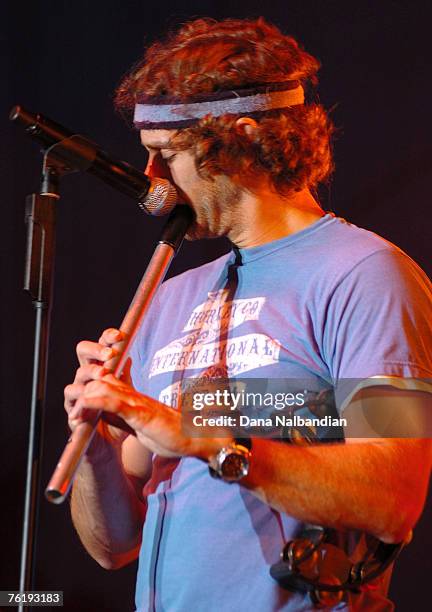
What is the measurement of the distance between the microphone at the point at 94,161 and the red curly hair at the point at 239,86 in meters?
0.13

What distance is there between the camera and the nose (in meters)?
1.41

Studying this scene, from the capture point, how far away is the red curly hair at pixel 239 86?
4.63 feet

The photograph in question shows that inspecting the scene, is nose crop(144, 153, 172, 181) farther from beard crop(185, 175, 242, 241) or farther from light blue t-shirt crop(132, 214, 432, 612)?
light blue t-shirt crop(132, 214, 432, 612)

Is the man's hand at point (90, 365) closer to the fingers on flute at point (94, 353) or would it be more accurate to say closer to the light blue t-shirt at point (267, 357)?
the fingers on flute at point (94, 353)

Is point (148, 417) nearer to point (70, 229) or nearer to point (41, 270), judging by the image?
point (41, 270)

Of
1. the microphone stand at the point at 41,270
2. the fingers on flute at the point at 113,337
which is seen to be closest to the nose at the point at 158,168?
the microphone stand at the point at 41,270

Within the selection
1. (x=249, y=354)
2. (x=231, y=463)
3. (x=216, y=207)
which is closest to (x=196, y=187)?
(x=216, y=207)

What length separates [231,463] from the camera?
1025 mm

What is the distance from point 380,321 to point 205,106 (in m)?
0.52

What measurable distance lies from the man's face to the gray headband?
0.07ft

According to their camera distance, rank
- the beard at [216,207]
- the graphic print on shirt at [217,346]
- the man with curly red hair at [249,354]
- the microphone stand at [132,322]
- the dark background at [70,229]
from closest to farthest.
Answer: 1. the microphone stand at [132,322]
2. the man with curly red hair at [249,354]
3. the graphic print on shirt at [217,346]
4. the beard at [216,207]
5. the dark background at [70,229]

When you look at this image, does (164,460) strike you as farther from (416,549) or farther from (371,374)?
(416,549)

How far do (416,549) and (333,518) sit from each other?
921mm

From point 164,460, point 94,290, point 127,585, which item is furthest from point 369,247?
point 127,585
